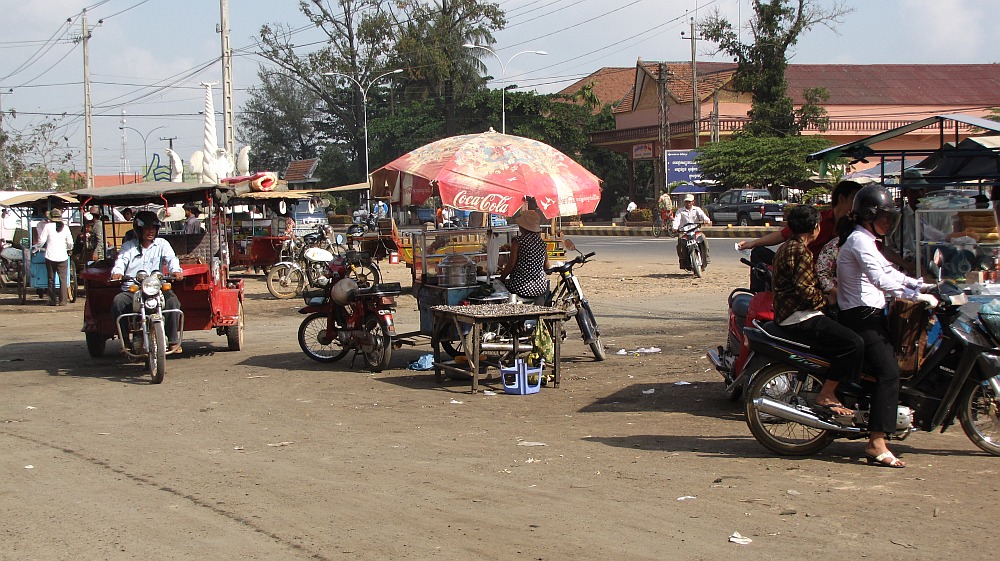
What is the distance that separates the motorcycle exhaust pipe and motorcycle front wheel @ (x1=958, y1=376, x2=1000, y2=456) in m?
0.69

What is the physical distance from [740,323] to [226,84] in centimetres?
2188

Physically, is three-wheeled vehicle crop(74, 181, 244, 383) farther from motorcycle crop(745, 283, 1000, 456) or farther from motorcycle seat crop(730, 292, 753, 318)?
motorcycle crop(745, 283, 1000, 456)

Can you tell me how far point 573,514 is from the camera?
520cm

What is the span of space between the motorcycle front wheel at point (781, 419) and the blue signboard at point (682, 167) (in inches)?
1645

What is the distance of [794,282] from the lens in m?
6.64

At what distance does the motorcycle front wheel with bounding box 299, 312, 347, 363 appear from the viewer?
11.3 m

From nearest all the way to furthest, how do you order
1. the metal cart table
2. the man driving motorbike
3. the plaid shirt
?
the plaid shirt < the metal cart table < the man driving motorbike

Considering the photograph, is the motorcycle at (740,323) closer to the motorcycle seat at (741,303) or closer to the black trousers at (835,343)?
the motorcycle seat at (741,303)

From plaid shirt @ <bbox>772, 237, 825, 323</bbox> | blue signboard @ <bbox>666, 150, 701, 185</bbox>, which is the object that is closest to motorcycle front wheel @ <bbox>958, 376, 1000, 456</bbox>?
plaid shirt @ <bbox>772, 237, 825, 323</bbox>

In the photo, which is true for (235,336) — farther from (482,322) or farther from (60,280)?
(60,280)

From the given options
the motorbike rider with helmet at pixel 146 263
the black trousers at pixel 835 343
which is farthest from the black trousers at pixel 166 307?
the black trousers at pixel 835 343

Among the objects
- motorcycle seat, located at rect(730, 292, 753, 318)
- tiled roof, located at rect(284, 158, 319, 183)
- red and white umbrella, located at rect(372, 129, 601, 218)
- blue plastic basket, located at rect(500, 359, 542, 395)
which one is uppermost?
tiled roof, located at rect(284, 158, 319, 183)

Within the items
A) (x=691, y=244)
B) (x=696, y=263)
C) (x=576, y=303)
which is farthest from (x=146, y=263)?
(x=696, y=263)

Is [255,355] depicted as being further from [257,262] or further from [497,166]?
[257,262]
